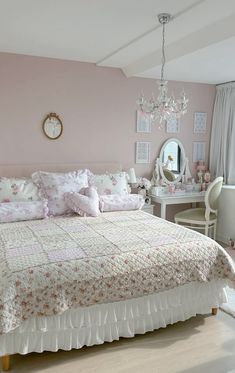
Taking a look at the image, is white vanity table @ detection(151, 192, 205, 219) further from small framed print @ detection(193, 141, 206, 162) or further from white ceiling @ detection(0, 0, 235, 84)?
white ceiling @ detection(0, 0, 235, 84)

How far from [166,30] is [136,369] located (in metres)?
2.64

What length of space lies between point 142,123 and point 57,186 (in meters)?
1.63

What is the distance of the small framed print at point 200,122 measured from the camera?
4.95m

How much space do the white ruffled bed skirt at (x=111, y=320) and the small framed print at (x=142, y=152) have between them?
230 centimetres

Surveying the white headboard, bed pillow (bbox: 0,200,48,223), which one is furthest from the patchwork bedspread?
the white headboard

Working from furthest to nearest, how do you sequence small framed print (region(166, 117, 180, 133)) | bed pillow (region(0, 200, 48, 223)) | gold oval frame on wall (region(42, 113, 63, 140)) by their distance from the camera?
small framed print (region(166, 117, 180, 133))
gold oval frame on wall (region(42, 113, 63, 140))
bed pillow (region(0, 200, 48, 223))

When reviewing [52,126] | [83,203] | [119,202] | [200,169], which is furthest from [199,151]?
[83,203]

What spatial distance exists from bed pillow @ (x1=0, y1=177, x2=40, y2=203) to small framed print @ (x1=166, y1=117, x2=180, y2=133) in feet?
7.03

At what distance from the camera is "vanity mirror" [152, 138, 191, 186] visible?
15.5 feet

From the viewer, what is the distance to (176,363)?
2205 mm

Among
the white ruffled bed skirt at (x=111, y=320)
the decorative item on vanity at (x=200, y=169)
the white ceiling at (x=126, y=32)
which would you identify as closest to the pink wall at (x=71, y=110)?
the white ceiling at (x=126, y=32)

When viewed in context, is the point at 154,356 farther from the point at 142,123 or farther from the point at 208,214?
the point at 142,123

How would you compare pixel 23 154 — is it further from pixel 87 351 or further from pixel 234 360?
pixel 234 360

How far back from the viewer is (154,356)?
2.28 m
